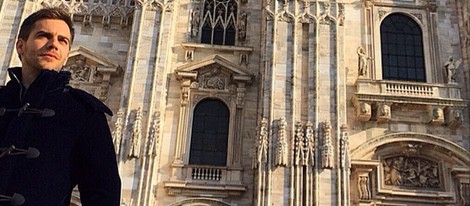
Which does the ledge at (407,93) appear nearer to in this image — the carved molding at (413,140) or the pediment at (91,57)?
the carved molding at (413,140)

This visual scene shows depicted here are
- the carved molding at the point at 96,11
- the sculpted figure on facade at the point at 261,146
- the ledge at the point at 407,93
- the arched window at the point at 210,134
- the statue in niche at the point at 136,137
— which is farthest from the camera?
the carved molding at the point at 96,11

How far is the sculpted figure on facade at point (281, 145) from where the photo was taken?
Answer: 14.0 metres

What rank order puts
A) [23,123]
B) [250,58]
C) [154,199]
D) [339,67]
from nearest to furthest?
[23,123] → [154,199] → [339,67] → [250,58]

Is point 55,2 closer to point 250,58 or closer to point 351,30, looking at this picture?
point 250,58

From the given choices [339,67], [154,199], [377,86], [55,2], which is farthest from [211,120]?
[55,2]

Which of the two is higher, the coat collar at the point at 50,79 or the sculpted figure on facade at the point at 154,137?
the sculpted figure on facade at the point at 154,137

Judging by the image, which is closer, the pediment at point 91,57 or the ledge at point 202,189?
the ledge at point 202,189

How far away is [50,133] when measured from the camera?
8.10ft

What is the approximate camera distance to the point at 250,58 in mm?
16516

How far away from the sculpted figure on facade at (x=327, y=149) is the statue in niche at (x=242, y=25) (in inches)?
Result: 165

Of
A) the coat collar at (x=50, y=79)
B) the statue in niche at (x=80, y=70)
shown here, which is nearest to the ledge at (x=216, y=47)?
the statue in niche at (x=80, y=70)

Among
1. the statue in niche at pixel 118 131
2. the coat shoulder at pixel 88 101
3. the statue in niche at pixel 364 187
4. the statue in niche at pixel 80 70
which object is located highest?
the statue in niche at pixel 80 70

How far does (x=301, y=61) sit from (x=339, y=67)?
1.12 meters

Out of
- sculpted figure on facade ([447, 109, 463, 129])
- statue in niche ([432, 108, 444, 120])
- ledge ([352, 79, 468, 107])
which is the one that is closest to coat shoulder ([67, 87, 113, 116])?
ledge ([352, 79, 468, 107])
